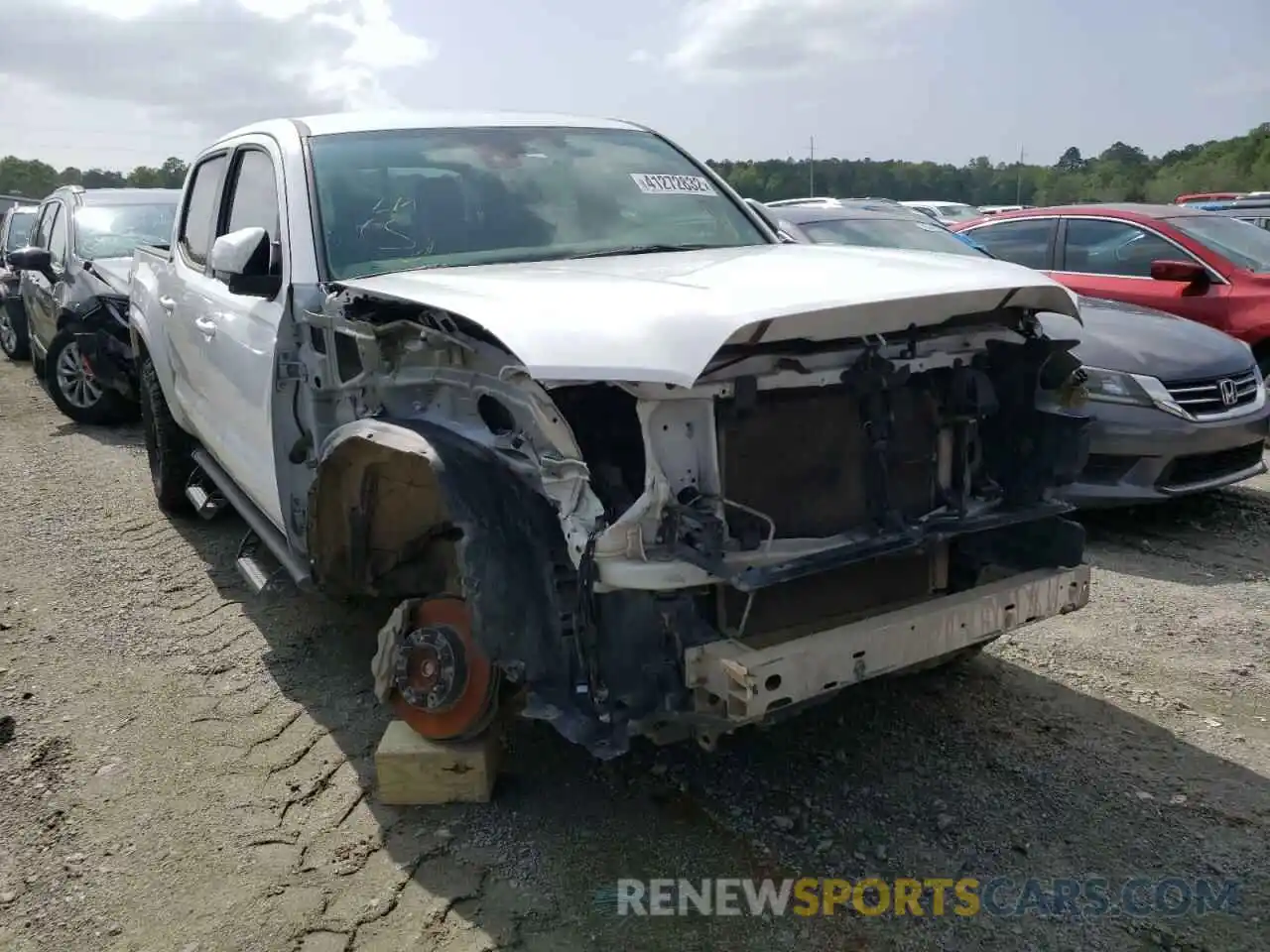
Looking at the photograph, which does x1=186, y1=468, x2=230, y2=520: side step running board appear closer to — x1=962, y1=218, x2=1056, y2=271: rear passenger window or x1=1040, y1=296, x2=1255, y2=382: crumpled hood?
x1=1040, y1=296, x2=1255, y2=382: crumpled hood

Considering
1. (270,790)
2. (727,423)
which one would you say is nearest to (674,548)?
(727,423)

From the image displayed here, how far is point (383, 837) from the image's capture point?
301cm

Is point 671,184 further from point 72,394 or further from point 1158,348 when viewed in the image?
point 72,394

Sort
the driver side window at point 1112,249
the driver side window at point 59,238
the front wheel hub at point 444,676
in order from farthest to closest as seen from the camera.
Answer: the driver side window at point 59,238, the driver side window at point 1112,249, the front wheel hub at point 444,676

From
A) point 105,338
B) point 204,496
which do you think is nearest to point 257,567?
point 204,496

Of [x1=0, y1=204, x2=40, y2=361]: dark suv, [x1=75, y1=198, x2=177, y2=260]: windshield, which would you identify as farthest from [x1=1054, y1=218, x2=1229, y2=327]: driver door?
[x1=0, y1=204, x2=40, y2=361]: dark suv

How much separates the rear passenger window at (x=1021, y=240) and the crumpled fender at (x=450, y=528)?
5.66 m

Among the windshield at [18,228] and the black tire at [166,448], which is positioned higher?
the windshield at [18,228]

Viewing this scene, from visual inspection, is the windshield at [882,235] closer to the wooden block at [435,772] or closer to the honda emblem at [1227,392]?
the honda emblem at [1227,392]

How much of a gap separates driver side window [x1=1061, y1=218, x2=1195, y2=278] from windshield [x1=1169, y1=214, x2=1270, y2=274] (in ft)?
0.64

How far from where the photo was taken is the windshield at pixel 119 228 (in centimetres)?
923

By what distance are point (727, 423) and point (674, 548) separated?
0.34 meters

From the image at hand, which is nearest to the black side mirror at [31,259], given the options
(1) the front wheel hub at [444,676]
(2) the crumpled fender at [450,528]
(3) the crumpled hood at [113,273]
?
(3) the crumpled hood at [113,273]

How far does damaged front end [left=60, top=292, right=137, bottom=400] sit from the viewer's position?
8.28 m
